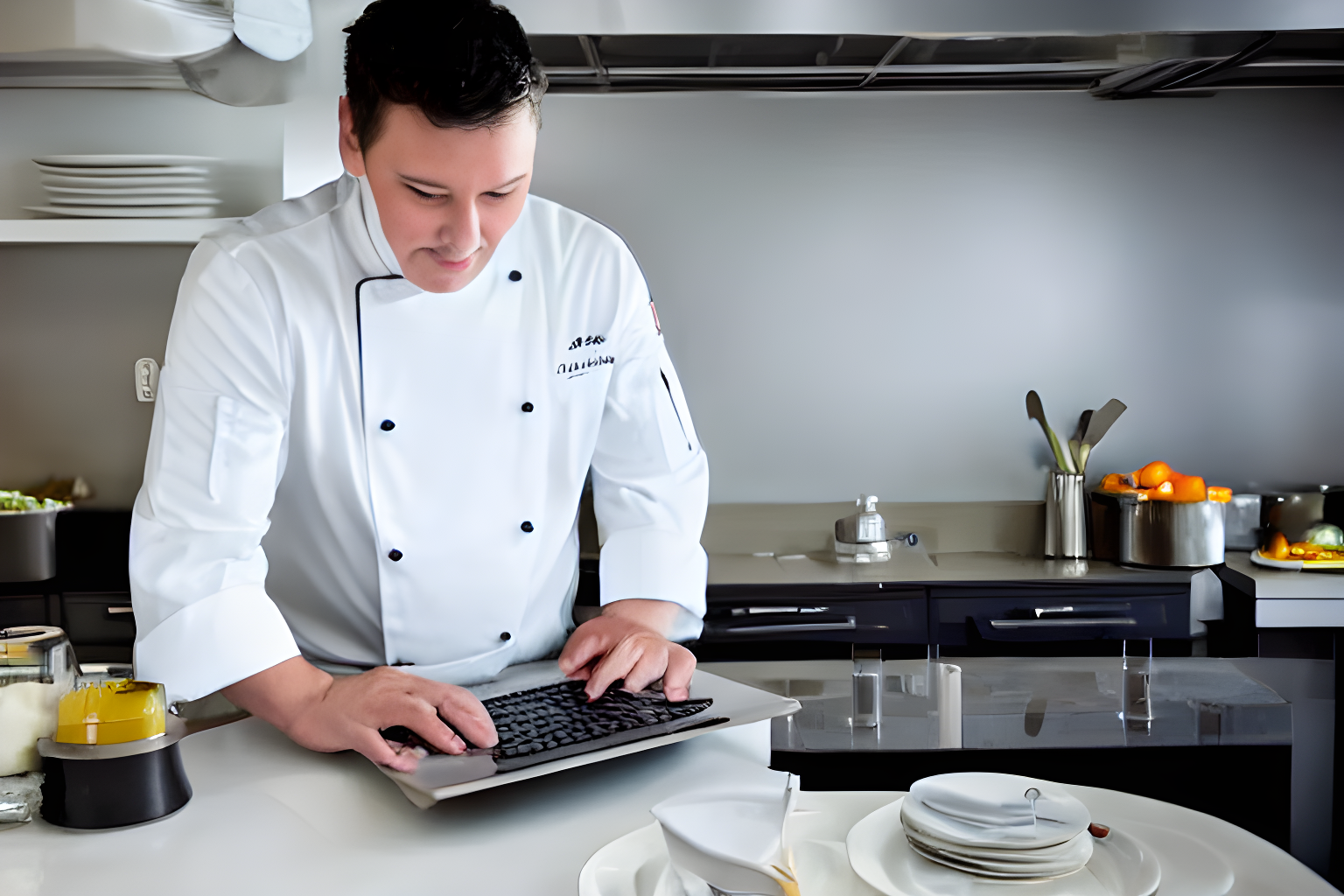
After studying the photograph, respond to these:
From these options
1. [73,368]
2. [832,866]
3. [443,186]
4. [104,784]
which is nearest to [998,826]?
[832,866]

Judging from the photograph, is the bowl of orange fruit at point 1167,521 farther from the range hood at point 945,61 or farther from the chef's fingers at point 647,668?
the chef's fingers at point 647,668

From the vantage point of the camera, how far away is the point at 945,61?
9.07ft

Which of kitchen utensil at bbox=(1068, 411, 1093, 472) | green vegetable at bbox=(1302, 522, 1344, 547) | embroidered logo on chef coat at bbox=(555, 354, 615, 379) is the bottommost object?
green vegetable at bbox=(1302, 522, 1344, 547)

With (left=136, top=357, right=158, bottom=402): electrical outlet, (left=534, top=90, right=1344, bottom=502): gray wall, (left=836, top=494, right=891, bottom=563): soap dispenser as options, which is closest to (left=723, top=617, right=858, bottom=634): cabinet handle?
(left=836, top=494, right=891, bottom=563): soap dispenser

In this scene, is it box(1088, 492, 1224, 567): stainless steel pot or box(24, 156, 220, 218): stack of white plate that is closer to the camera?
box(24, 156, 220, 218): stack of white plate

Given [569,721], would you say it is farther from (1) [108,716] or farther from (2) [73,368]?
(2) [73,368]

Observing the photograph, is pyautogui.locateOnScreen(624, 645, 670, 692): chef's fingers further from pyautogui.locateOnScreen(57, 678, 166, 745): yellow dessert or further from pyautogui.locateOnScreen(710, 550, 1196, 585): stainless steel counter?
pyautogui.locateOnScreen(710, 550, 1196, 585): stainless steel counter

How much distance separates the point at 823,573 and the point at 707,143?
4.05ft

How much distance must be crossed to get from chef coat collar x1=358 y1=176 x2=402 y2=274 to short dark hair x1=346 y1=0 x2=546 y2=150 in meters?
0.20

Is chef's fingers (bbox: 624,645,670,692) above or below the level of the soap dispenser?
above

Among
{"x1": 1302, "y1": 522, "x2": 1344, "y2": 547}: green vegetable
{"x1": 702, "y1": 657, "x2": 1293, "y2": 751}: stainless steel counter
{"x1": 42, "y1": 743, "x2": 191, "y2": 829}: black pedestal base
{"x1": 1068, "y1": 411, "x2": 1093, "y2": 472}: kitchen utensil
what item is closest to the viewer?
{"x1": 42, "y1": 743, "x2": 191, "y2": 829}: black pedestal base

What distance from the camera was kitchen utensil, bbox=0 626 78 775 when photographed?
0.92m

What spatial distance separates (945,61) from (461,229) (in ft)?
6.48

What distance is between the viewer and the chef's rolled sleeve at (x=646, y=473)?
1.51 metres
